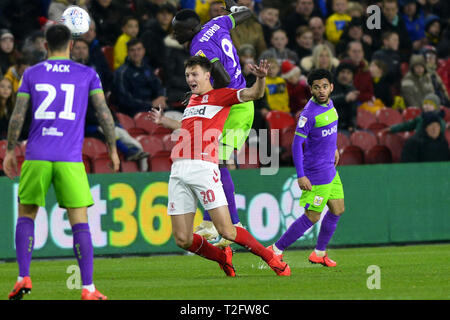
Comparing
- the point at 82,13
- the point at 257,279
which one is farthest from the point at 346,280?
the point at 82,13

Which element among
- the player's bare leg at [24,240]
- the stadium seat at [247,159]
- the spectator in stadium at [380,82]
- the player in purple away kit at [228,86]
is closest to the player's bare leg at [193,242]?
the player in purple away kit at [228,86]

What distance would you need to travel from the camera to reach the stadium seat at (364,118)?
17.1 m

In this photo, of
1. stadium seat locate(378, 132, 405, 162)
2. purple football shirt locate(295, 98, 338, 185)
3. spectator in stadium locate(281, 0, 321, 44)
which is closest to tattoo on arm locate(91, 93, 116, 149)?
purple football shirt locate(295, 98, 338, 185)

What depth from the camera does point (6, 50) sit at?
1555cm

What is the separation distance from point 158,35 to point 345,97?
347 centimetres

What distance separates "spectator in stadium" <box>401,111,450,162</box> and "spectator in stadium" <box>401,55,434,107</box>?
2755mm

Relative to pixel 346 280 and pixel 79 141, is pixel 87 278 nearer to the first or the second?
pixel 79 141

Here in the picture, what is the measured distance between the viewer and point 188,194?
29.2ft

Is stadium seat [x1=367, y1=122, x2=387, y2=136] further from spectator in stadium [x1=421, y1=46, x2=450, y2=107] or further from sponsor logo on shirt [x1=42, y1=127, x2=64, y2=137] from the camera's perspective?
sponsor logo on shirt [x1=42, y1=127, x2=64, y2=137]

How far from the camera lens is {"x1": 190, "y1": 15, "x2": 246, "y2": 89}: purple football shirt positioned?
10.2 m

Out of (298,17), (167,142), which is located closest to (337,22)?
(298,17)

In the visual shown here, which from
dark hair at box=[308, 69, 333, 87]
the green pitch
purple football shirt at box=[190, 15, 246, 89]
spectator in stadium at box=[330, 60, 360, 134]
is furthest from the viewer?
spectator in stadium at box=[330, 60, 360, 134]

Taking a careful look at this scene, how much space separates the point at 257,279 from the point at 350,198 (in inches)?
220
